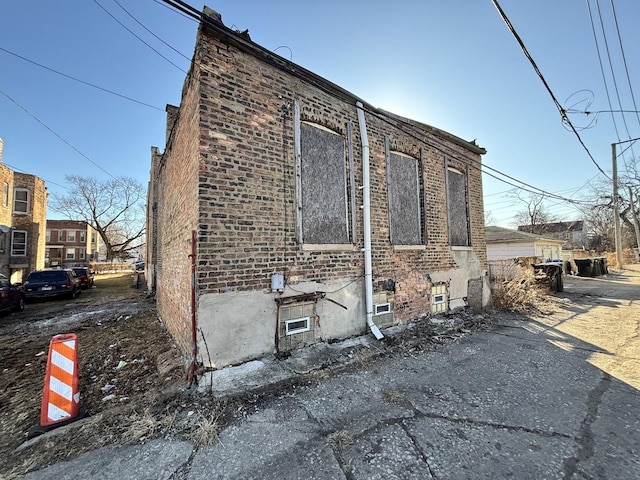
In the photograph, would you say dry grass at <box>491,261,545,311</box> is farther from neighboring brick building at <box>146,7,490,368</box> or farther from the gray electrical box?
the gray electrical box

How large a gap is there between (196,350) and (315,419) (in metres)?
1.74

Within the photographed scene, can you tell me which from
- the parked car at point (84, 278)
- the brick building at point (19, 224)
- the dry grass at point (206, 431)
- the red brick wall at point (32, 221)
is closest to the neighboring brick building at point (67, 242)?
the red brick wall at point (32, 221)

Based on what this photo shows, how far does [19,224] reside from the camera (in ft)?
61.2

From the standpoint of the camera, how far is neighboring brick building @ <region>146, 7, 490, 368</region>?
385cm

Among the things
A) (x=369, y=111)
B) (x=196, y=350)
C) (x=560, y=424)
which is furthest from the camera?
(x=369, y=111)

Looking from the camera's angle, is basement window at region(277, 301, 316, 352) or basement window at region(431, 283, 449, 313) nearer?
basement window at region(277, 301, 316, 352)

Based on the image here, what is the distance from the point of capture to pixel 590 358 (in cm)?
464

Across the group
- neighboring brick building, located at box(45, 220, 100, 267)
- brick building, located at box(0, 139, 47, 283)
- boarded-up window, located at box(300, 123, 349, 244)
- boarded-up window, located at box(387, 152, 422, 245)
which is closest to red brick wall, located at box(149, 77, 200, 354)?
boarded-up window, located at box(300, 123, 349, 244)

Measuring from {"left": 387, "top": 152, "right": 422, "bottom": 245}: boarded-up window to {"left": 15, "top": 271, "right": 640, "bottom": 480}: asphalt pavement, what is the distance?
256 cm

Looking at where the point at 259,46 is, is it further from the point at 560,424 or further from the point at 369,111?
the point at 560,424

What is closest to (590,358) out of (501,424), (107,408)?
(501,424)

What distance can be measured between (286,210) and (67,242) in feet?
166

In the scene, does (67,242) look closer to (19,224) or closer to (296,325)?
(19,224)

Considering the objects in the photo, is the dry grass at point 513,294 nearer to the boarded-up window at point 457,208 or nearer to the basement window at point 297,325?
the boarded-up window at point 457,208
